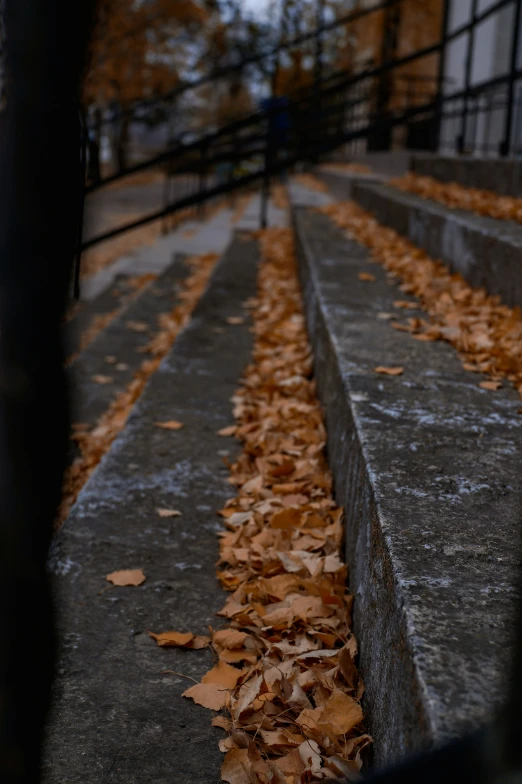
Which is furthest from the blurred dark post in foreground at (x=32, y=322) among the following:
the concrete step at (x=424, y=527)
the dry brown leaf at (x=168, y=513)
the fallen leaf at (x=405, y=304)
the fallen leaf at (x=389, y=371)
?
the fallen leaf at (x=405, y=304)

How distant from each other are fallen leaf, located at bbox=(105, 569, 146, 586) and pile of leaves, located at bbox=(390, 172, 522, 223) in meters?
2.50

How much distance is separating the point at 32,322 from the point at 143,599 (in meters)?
1.49

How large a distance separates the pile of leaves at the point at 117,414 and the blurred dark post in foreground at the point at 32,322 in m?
1.12

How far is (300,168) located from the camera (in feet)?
57.6

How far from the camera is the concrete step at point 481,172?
4258 millimetres

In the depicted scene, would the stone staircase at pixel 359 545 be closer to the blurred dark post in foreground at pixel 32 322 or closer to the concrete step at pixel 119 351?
the blurred dark post in foreground at pixel 32 322

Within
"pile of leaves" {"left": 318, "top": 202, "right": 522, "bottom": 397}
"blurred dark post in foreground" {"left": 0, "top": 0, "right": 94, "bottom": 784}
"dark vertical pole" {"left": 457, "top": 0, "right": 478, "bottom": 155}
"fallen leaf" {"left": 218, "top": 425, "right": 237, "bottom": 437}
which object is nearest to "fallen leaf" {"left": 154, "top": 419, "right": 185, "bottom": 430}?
"fallen leaf" {"left": 218, "top": 425, "right": 237, "bottom": 437}

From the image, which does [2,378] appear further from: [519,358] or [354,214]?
[354,214]

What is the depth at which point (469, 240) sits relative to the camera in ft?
11.0

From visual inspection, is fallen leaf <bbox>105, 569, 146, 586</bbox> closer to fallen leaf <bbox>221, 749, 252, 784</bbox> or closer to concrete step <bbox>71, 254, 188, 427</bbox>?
fallen leaf <bbox>221, 749, 252, 784</bbox>

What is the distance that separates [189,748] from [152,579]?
577 mm

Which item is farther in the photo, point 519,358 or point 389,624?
point 519,358

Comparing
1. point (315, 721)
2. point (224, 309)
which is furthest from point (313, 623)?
point (224, 309)

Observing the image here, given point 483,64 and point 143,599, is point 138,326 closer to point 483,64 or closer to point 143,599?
point 143,599
